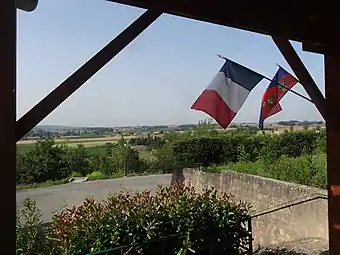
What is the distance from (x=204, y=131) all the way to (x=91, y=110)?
3.70 metres

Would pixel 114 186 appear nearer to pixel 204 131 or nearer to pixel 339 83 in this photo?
pixel 204 131

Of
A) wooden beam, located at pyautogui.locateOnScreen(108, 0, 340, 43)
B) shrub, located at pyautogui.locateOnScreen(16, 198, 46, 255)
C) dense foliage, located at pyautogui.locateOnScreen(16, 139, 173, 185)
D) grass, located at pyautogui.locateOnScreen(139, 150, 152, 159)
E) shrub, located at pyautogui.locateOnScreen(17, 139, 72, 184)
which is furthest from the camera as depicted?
grass, located at pyautogui.locateOnScreen(139, 150, 152, 159)

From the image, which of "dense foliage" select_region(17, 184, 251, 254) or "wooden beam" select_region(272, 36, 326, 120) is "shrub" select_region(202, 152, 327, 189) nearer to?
"dense foliage" select_region(17, 184, 251, 254)

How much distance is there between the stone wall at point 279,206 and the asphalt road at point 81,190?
155cm

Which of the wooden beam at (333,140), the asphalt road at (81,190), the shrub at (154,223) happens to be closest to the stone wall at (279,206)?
the shrub at (154,223)

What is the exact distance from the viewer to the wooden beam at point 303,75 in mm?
2148

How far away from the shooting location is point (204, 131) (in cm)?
945

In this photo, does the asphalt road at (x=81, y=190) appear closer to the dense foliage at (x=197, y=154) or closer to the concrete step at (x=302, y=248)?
the dense foliage at (x=197, y=154)

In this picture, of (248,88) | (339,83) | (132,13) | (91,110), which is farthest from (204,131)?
(132,13)

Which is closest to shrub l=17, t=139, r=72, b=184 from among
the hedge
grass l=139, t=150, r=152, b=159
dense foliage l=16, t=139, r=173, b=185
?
dense foliage l=16, t=139, r=173, b=185

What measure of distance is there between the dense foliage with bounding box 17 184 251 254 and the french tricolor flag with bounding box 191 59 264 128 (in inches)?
37.0

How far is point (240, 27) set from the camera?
1818 millimetres

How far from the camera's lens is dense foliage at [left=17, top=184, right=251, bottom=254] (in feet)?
10.5

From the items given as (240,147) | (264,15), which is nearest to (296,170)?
(240,147)
